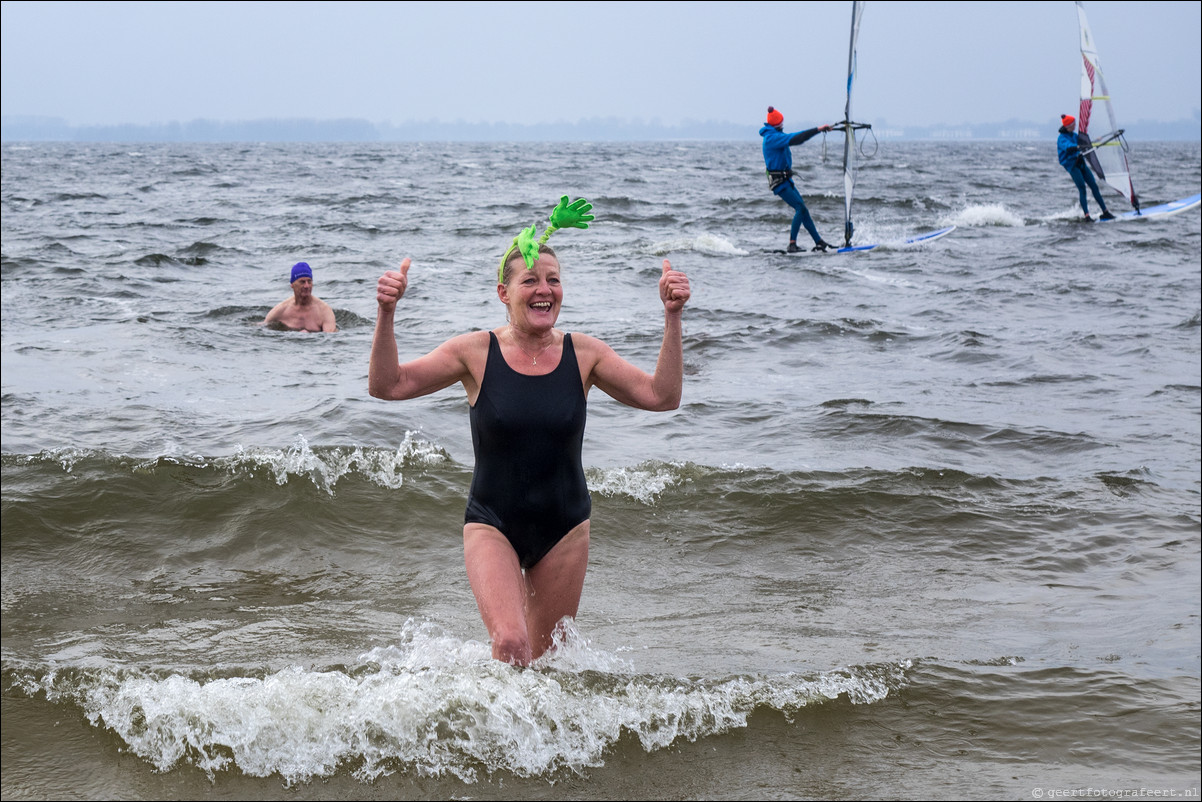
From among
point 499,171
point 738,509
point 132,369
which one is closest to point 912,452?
point 738,509

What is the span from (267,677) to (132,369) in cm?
710

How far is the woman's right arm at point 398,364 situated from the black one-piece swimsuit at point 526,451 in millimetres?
131

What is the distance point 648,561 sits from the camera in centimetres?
645

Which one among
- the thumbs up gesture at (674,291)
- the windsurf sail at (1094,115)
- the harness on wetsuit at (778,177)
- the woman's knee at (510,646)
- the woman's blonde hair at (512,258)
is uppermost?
the windsurf sail at (1094,115)

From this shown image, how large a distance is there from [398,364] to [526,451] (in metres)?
0.60

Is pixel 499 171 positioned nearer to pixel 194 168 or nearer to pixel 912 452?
pixel 194 168

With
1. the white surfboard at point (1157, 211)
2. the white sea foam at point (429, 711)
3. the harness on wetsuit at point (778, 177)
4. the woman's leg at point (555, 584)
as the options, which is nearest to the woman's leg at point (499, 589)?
the woman's leg at point (555, 584)

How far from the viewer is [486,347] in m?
4.19

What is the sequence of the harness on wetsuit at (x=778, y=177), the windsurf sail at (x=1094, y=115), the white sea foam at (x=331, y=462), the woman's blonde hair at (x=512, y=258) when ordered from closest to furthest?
the woman's blonde hair at (x=512, y=258) < the white sea foam at (x=331, y=462) < the harness on wetsuit at (x=778, y=177) < the windsurf sail at (x=1094, y=115)

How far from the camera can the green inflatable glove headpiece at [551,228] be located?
403cm

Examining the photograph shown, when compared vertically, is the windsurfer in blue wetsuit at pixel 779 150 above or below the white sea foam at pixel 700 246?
above

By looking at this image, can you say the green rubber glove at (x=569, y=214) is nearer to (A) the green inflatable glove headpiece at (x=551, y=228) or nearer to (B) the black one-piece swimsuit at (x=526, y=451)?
(A) the green inflatable glove headpiece at (x=551, y=228)

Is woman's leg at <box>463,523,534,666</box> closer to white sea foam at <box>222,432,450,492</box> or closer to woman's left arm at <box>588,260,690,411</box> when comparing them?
woman's left arm at <box>588,260,690,411</box>

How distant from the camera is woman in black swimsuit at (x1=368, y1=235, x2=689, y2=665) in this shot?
4035 millimetres
